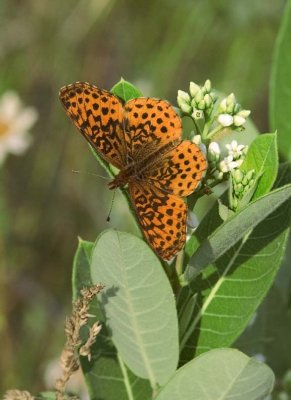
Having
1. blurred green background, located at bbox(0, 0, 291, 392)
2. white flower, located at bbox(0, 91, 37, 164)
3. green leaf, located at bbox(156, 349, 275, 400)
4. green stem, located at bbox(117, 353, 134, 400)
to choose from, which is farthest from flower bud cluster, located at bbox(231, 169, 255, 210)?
white flower, located at bbox(0, 91, 37, 164)

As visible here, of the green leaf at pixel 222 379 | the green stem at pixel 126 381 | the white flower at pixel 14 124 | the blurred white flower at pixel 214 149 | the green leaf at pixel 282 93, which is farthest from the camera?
the white flower at pixel 14 124

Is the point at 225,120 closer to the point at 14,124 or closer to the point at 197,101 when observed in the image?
the point at 197,101

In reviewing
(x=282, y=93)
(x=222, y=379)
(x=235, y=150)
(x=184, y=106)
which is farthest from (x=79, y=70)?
(x=222, y=379)

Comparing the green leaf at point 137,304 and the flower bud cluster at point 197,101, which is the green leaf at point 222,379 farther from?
the flower bud cluster at point 197,101

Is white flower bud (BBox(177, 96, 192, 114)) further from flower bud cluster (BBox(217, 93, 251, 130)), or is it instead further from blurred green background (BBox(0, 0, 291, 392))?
blurred green background (BBox(0, 0, 291, 392))

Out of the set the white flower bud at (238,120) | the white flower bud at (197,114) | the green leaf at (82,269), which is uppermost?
the white flower bud at (197,114)

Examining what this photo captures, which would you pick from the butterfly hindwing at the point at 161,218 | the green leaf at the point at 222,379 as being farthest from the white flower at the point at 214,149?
the green leaf at the point at 222,379

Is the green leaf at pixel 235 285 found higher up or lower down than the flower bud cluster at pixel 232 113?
lower down
